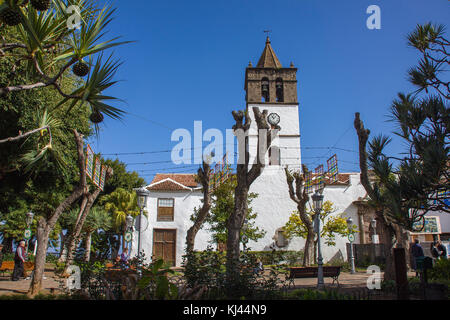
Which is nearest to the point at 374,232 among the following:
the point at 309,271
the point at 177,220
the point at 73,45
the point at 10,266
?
the point at 177,220

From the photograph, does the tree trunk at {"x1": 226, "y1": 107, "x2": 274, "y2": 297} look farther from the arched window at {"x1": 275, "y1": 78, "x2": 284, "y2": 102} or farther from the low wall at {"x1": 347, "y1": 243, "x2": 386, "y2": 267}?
the arched window at {"x1": 275, "y1": 78, "x2": 284, "y2": 102}

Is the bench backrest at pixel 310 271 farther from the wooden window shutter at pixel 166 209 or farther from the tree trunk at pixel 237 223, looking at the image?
the wooden window shutter at pixel 166 209

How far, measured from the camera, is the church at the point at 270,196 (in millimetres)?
29469

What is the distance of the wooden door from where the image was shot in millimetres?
29219

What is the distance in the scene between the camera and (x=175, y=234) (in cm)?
2953

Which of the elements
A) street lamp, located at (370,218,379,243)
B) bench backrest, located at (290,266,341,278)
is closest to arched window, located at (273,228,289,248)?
street lamp, located at (370,218,379,243)

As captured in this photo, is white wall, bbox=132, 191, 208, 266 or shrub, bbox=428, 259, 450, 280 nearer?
shrub, bbox=428, 259, 450, 280

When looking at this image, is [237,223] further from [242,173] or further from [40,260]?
[40,260]

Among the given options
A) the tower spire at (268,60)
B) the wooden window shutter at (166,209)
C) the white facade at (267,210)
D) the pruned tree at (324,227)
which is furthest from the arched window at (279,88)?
the wooden window shutter at (166,209)

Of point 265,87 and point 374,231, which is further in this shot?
point 265,87

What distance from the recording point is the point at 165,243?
29391mm

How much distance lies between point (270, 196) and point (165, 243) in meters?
9.95
